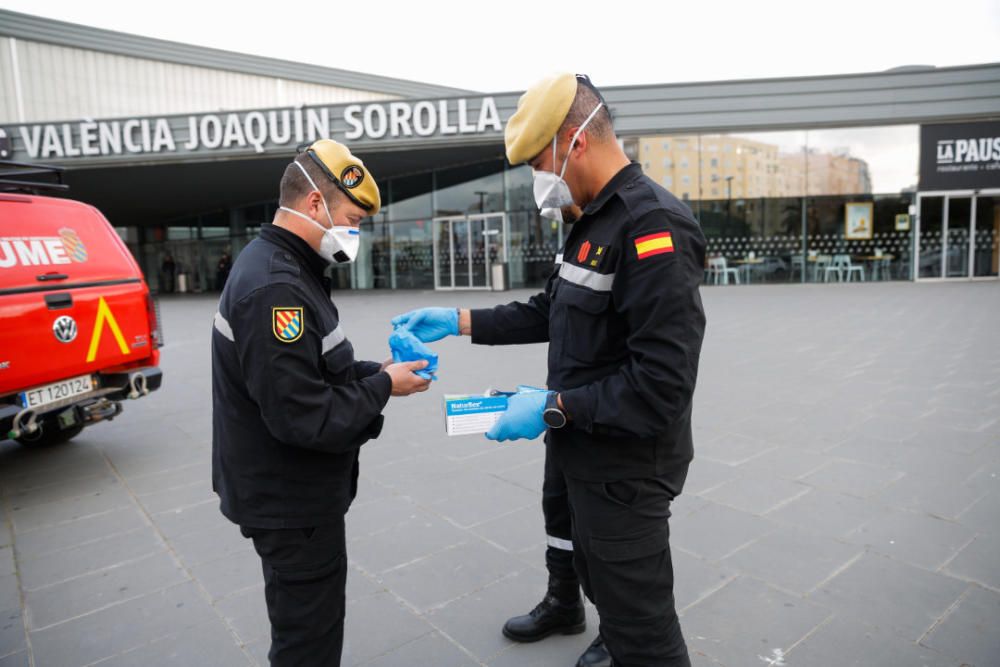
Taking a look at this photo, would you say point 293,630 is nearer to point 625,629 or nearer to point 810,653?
point 625,629

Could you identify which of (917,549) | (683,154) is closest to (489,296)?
(683,154)

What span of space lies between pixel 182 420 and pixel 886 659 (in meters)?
5.92

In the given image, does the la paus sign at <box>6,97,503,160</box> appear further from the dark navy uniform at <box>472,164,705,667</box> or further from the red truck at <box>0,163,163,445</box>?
the dark navy uniform at <box>472,164,705,667</box>

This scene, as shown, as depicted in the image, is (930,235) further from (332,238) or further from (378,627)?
(332,238)

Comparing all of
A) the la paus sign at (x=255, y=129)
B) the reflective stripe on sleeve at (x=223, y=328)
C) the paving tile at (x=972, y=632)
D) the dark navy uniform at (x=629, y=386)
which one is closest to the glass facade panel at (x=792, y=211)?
the la paus sign at (x=255, y=129)

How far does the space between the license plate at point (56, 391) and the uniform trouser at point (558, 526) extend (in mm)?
3609

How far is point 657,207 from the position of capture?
66.9 inches

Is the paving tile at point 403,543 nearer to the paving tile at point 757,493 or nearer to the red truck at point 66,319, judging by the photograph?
the paving tile at point 757,493

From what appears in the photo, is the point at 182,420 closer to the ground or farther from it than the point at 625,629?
closer to the ground

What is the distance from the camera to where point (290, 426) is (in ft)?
5.64

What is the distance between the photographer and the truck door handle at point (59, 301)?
423cm

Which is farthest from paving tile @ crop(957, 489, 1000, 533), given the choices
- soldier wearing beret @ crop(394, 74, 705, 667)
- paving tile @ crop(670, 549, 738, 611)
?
soldier wearing beret @ crop(394, 74, 705, 667)

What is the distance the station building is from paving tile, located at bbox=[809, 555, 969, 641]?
14.5 m

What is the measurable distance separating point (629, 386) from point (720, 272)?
18085 mm
